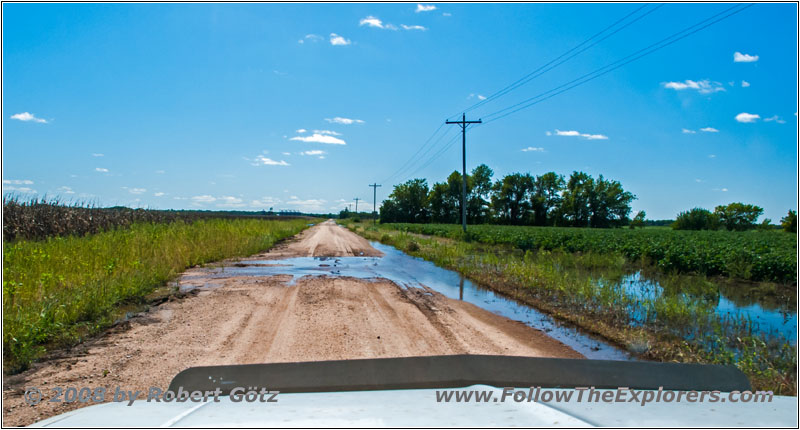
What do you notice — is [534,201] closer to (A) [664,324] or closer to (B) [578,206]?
(B) [578,206]

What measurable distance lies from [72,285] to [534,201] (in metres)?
87.0

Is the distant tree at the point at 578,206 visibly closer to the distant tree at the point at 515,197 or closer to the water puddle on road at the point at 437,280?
the distant tree at the point at 515,197

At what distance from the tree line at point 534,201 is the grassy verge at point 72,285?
263 feet

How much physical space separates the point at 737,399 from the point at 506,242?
27241mm

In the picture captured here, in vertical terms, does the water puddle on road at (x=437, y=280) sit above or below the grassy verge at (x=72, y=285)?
below

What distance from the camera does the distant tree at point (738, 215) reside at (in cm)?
7489

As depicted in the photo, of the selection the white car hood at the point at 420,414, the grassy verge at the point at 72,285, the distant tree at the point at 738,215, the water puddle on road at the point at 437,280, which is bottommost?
the water puddle on road at the point at 437,280

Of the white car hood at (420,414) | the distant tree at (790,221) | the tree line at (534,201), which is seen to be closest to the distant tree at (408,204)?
the tree line at (534,201)

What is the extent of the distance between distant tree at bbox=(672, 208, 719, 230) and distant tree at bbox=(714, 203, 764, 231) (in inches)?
57.1

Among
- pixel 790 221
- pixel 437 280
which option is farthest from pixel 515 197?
pixel 437 280

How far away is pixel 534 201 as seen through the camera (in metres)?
88.8

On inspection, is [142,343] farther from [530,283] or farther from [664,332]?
[530,283]

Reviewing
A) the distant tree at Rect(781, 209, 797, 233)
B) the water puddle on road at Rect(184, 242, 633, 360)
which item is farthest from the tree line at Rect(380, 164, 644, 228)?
the water puddle on road at Rect(184, 242, 633, 360)

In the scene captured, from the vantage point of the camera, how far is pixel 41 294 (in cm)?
689
